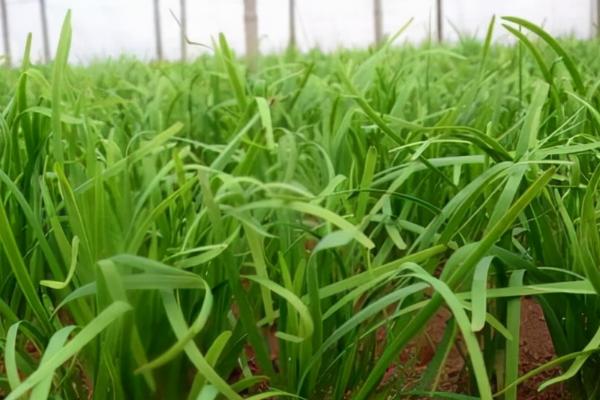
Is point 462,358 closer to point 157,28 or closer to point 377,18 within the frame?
point 377,18

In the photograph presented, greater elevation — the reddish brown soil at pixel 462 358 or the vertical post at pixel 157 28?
the vertical post at pixel 157 28

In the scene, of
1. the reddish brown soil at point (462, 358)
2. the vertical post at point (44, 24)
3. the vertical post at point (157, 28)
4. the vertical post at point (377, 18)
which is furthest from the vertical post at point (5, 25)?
the reddish brown soil at point (462, 358)

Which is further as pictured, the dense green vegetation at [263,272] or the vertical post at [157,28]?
the vertical post at [157,28]

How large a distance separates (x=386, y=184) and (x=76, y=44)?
338 inches

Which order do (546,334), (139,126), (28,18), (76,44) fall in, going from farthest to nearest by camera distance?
(28,18) → (76,44) → (139,126) → (546,334)

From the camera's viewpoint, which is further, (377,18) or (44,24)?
(44,24)

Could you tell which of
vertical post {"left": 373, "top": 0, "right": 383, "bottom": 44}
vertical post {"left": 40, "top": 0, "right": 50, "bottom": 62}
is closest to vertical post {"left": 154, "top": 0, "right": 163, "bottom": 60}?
vertical post {"left": 40, "top": 0, "right": 50, "bottom": 62}

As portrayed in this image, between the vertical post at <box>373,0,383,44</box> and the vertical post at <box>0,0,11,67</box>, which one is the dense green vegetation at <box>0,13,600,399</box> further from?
the vertical post at <box>0,0,11,67</box>

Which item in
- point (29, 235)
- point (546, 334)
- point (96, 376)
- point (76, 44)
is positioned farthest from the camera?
point (76, 44)

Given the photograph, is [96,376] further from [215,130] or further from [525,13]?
[525,13]

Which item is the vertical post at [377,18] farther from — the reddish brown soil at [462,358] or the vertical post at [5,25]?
the reddish brown soil at [462,358]

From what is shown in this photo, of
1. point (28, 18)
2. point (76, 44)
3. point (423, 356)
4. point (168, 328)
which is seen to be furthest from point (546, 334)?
point (28, 18)

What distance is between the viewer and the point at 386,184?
65 cm

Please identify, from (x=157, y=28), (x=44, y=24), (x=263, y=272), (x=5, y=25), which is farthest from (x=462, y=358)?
(x=5, y=25)
